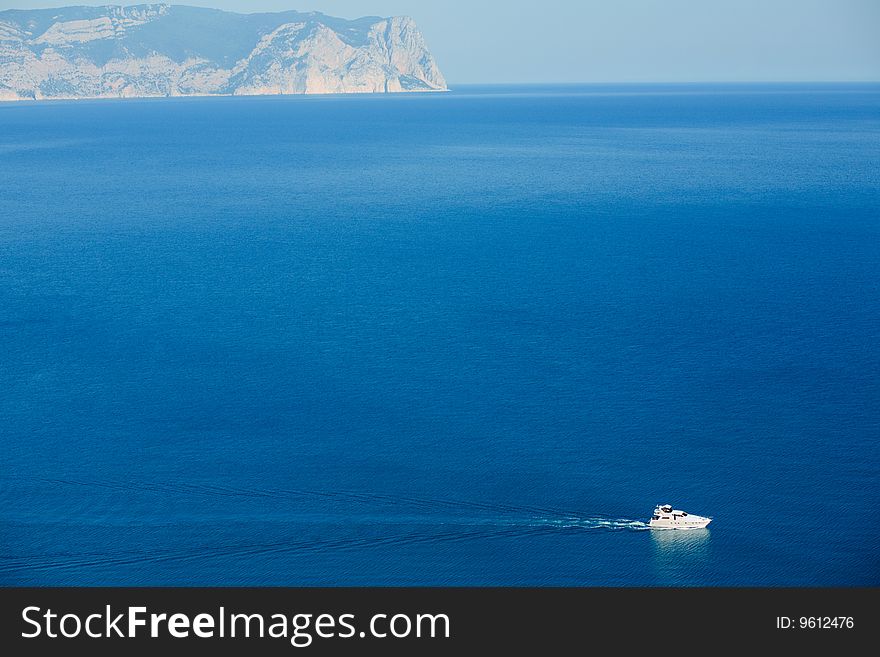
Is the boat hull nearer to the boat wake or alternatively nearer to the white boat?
the white boat

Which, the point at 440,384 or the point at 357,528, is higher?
the point at 440,384

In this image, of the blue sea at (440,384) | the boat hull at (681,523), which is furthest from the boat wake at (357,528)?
the boat hull at (681,523)

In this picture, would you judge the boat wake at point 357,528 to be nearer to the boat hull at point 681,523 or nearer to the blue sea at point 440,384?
the blue sea at point 440,384

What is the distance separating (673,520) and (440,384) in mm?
10394

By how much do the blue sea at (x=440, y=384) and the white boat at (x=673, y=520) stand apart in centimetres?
38

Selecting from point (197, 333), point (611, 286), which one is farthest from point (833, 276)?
point (197, 333)

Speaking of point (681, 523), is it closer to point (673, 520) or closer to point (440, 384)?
point (673, 520)

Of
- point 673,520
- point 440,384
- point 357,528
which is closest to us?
point 673,520

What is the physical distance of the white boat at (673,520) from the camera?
22.1 metres

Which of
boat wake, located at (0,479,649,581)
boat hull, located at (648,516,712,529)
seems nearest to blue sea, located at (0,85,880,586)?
Result: boat wake, located at (0,479,649,581)

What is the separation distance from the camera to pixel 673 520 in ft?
72.7

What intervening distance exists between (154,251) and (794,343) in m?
30.6

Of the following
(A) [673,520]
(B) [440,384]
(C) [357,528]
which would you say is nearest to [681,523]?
(A) [673,520]

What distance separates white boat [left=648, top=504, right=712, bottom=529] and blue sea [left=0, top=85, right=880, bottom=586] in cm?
38
